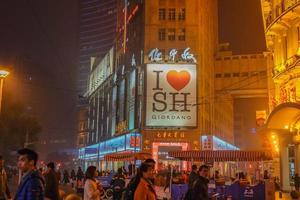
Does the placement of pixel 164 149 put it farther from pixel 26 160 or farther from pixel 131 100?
pixel 26 160

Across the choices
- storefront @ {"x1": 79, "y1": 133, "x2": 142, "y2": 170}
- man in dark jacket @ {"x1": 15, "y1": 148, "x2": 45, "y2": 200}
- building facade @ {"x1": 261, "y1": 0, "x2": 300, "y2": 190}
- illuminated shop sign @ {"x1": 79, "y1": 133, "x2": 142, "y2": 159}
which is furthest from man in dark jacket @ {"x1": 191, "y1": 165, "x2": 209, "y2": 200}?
illuminated shop sign @ {"x1": 79, "y1": 133, "x2": 142, "y2": 159}

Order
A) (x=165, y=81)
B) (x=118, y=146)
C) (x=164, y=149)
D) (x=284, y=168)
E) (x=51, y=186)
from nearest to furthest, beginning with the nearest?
1. (x=51, y=186)
2. (x=284, y=168)
3. (x=164, y=149)
4. (x=165, y=81)
5. (x=118, y=146)

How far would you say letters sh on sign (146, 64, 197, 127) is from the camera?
182ft

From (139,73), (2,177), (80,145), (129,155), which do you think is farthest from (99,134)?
(2,177)

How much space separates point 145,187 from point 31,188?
190cm

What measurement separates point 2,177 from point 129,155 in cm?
2074

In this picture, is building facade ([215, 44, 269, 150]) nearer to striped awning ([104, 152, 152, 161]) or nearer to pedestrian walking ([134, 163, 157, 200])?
striped awning ([104, 152, 152, 161])

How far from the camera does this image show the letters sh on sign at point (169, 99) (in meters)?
55.3

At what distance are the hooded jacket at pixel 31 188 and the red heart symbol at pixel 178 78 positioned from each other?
50348mm

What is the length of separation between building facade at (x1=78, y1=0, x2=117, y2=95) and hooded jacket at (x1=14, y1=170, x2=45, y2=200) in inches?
7005

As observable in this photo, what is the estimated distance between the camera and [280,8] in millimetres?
31281

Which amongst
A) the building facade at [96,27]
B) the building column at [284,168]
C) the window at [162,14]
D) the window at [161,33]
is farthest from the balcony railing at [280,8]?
the building facade at [96,27]

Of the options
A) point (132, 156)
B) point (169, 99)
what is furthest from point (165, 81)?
point (132, 156)

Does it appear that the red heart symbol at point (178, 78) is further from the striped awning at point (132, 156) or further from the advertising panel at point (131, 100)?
the striped awning at point (132, 156)
